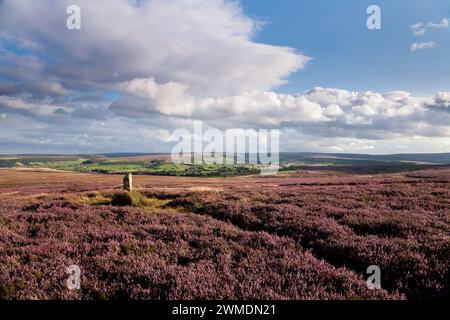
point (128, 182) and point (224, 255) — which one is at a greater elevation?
point (128, 182)

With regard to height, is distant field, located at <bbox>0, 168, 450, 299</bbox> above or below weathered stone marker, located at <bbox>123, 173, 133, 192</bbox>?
below

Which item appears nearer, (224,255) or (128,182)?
(224,255)

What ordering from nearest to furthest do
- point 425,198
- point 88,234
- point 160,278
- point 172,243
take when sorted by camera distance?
point 160,278, point 172,243, point 88,234, point 425,198

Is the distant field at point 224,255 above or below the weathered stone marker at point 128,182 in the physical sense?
below

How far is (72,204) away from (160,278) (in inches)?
435

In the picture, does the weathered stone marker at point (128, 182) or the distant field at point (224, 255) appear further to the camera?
the weathered stone marker at point (128, 182)

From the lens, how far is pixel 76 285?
17.4 ft

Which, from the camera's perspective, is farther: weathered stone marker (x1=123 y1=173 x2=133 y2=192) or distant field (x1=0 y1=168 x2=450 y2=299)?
weathered stone marker (x1=123 y1=173 x2=133 y2=192)

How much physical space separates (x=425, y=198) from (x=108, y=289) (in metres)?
17.3

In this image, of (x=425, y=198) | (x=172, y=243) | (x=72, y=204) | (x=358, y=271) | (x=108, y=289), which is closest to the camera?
(x=108, y=289)
